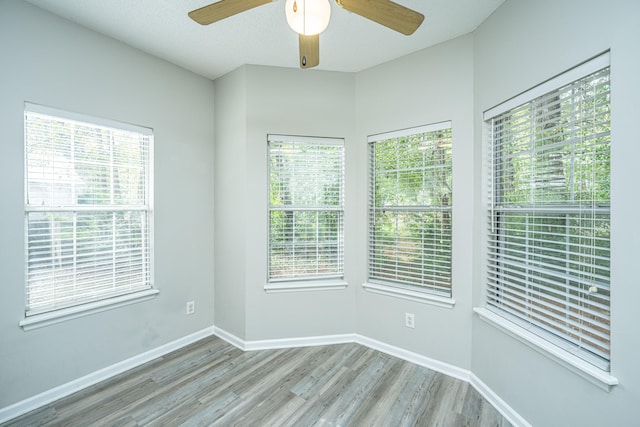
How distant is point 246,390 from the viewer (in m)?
2.22

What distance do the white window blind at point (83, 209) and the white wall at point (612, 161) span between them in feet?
9.25

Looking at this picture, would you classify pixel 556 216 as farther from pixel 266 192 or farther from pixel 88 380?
pixel 88 380

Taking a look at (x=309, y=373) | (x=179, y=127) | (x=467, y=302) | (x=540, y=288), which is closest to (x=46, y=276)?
(x=179, y=127)

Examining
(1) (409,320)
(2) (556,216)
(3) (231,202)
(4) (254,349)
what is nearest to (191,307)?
(4) (254,349)

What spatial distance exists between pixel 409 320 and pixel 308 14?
2413 mm

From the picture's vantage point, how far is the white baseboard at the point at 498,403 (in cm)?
184

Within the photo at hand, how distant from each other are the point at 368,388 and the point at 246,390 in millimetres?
914

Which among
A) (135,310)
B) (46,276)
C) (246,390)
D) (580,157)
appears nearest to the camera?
(580,157)

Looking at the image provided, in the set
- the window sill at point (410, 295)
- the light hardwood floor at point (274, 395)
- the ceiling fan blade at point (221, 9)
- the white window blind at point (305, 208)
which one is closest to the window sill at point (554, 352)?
the window sill at point (410, 295)

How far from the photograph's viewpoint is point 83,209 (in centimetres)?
224

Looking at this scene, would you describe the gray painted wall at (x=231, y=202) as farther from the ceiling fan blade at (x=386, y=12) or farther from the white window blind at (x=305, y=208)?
the ceiling fan blade at (x=386, y=12)

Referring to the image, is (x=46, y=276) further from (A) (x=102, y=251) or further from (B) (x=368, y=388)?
(B) (x=368, y=388)

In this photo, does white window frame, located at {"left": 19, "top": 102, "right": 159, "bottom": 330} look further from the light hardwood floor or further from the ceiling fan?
the ceiling fan

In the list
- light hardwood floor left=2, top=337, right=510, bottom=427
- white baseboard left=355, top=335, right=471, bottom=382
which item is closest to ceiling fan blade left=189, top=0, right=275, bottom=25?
light hardwood floor left=2, top=337, right=510, bottom=427
